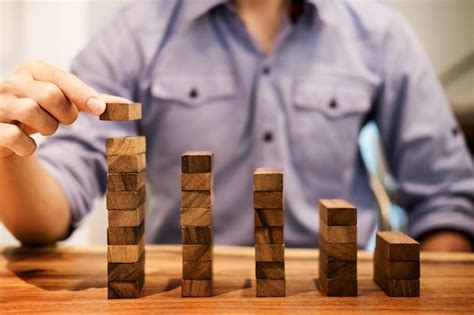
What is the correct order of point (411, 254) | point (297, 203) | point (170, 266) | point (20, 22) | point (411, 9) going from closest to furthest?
1. point (411, 254)
2. point (170, 266)
3. point (297, 203)
4. point (20, 22)
5. point (411, 9)

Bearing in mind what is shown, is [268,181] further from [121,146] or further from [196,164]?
[121,146]

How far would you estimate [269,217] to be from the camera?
966mm

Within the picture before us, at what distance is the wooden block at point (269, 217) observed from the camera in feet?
3.16

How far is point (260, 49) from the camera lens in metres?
1.84

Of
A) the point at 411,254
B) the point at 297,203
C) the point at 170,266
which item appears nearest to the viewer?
the point at 411,254

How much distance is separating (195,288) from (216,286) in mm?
75

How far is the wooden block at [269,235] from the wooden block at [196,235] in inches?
2.9

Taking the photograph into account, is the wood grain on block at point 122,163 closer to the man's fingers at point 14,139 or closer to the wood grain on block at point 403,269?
the man's fingers at point 14,139

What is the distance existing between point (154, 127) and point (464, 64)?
8.21ft

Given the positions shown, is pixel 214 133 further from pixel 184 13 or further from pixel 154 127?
pixel 184 13

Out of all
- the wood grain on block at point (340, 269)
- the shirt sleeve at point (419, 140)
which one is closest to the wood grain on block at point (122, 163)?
the wood grain on block at point (340, 269)

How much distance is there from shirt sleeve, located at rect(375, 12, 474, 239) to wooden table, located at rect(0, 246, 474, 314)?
1.56ft

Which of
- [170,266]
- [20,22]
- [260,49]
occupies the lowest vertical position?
[170,266]

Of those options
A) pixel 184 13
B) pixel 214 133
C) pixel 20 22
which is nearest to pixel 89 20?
pixel 20 22
